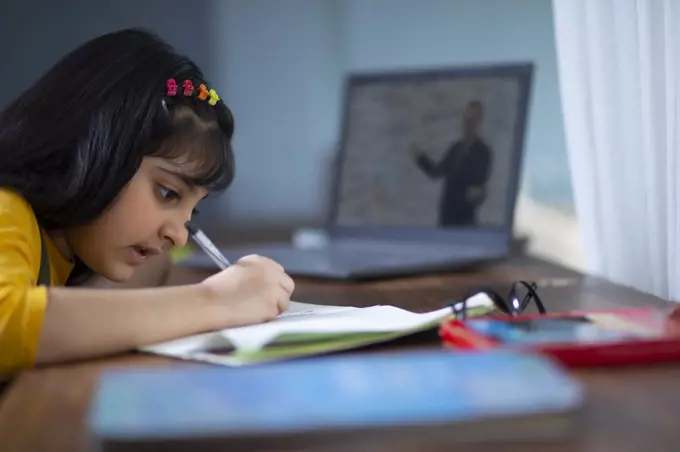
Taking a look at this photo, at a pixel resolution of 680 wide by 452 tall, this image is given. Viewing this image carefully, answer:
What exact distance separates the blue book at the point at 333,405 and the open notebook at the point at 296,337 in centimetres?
17

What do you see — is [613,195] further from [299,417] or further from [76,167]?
[299,417]

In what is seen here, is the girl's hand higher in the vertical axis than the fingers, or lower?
lower

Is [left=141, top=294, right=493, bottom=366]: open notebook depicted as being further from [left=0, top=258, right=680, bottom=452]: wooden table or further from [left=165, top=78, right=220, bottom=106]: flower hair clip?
[left=165, top=78, right=220, bottom=106]: flower hair clip

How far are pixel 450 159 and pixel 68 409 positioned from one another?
0.96 m

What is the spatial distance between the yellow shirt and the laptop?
389 mm

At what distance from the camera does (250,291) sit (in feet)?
2.80

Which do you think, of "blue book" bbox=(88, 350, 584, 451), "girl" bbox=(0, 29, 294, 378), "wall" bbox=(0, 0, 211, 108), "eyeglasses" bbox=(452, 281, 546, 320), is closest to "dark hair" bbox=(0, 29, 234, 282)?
"girl" bbox=(0, 29, 294, 378)

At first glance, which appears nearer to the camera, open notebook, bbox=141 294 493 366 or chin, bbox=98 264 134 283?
open notebook, bbox=141 294 493 366

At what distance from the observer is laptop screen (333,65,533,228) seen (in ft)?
4.59

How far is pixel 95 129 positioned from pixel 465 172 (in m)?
0.59

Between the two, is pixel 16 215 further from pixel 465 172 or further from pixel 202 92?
pixel 465 172

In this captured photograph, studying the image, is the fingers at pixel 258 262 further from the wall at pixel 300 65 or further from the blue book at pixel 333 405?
the wall at pixel 300 65

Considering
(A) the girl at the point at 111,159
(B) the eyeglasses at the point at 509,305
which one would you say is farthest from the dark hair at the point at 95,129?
(B) the eyeglasses at the point at 509,305

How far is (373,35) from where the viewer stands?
2543 millimetres
